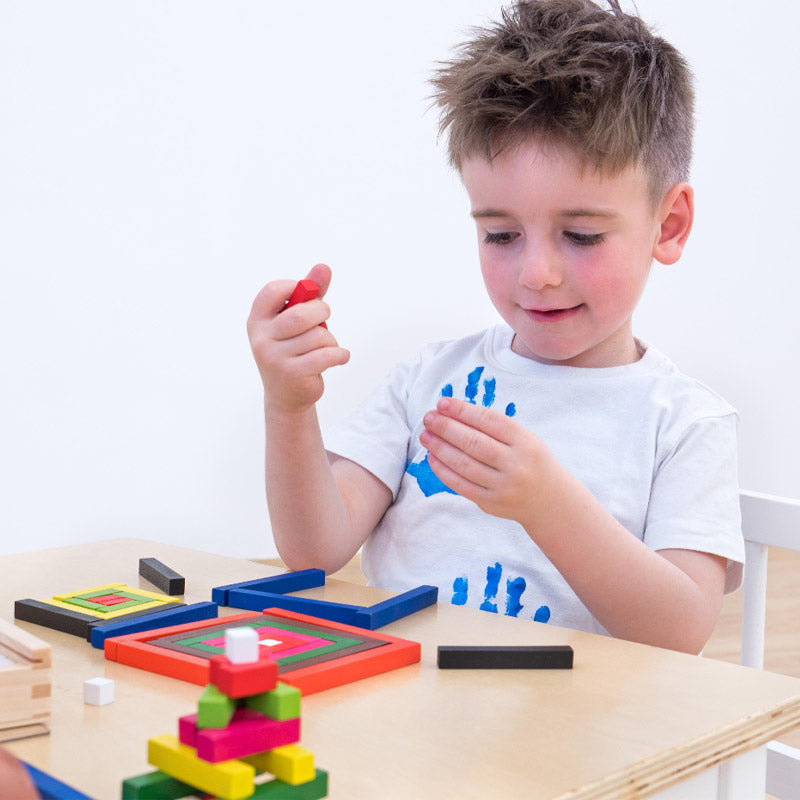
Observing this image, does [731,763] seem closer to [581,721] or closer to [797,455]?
[581,721]

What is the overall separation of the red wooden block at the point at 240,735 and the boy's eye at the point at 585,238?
0.57m

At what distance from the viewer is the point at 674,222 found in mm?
915

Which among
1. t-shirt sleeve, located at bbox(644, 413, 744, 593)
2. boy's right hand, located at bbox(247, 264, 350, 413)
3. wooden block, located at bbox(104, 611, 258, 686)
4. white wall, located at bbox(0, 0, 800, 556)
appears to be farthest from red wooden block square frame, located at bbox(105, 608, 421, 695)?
white wall, located at bbox(0, 0, 800, 556)

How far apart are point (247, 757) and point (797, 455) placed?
2018mm

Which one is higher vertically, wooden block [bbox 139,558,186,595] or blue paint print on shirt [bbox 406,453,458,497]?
blue paint print on shirt [bbox 406,453,458,497]

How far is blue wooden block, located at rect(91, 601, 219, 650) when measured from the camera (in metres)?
0.53

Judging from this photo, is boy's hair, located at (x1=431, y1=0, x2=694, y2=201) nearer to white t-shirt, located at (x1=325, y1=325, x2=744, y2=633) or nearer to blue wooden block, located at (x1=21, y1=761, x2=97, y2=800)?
white t-shirt, located at (x1=325, y1=325, x2=744, y2=633)

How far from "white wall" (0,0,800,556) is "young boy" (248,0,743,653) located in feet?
1.78

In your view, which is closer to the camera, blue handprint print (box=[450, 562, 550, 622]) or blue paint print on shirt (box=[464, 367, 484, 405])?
blue handprint print (box=[450, 562, 550, 622])

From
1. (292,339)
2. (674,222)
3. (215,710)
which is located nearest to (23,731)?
(215,710)

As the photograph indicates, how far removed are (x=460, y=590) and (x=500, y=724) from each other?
0.40m

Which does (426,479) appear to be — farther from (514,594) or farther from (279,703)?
(279,703)

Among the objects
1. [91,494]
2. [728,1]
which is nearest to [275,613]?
[91,494]

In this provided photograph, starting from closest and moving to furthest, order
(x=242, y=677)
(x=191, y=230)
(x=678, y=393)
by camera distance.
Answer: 1. (x=242, y=677)
2. (x=678, y=393)
3. (x=191, y=230)
